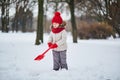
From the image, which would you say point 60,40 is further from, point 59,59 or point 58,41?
point 59,59

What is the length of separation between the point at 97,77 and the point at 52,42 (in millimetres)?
1687

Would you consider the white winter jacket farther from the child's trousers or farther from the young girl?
the child's trousers

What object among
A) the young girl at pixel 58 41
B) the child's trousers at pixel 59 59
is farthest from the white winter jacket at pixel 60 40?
the child's trousers at pixel 59 59

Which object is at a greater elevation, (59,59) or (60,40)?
(60,40)

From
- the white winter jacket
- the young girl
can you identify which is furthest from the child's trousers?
the white winter jacket

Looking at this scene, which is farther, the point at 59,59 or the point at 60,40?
the point at 59,59

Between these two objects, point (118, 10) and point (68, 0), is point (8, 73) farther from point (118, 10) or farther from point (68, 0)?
point (68, 0)

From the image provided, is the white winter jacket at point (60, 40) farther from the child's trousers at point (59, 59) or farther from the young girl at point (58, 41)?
the child's trousers at point (59, 59)

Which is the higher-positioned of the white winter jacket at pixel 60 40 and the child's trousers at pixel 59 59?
the white winter jacket at pixel 60 40

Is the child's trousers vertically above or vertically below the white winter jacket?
below

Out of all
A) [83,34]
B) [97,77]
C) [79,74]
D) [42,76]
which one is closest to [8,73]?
[42,76]

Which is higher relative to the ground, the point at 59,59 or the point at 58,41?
the point at 58,41

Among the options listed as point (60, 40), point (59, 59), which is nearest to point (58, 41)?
point (60, 40)

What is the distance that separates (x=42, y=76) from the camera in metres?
5.66
